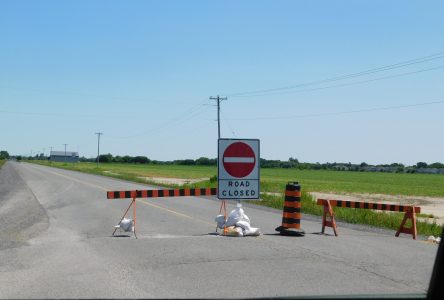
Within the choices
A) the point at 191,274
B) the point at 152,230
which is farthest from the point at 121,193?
the point at 191,274

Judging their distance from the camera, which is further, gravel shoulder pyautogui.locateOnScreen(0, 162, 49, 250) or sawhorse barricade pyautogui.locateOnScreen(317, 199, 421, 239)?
sawhorse barricade pyautogui.locateOnScreen(317, 199, 421, 239)

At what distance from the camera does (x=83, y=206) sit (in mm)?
23734

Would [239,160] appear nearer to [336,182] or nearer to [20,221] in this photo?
[20,221]

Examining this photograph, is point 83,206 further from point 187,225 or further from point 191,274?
point 191,274

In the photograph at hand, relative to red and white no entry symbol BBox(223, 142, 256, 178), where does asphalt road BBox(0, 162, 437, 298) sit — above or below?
below

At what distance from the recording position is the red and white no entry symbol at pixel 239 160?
14.0 m

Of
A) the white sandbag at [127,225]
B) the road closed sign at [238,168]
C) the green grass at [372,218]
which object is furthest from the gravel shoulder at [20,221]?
the green grass at [372,218]

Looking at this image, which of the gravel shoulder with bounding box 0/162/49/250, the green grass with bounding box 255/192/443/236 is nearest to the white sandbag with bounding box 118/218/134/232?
the gravel shoulder with bounding box 0/162/49/250

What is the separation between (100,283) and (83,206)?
16.2 meters

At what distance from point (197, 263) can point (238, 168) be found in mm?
4624

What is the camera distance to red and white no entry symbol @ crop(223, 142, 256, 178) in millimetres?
13961

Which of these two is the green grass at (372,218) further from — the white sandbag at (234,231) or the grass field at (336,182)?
the grass field at (336,182)

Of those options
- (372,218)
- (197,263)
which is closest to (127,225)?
(197,263)

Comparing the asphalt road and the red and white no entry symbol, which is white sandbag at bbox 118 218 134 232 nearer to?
the asphalt road
